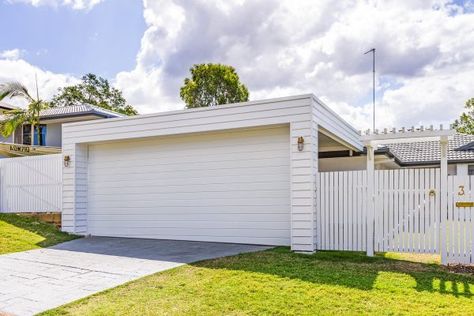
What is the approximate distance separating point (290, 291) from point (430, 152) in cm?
1647

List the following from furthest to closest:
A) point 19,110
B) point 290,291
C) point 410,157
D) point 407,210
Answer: point 19,110, point 410,157, point 407,210, point 290,291

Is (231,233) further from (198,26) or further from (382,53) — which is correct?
(382,53)

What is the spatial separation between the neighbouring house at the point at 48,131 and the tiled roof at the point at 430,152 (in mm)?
14598

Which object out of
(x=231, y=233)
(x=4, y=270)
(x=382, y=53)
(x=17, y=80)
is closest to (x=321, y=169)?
(x=382, y=53)

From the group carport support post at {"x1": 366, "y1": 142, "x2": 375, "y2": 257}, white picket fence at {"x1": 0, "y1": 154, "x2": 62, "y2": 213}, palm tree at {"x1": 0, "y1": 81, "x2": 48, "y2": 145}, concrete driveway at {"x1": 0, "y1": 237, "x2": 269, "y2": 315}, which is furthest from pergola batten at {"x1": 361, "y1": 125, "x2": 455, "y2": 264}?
palm tree at {"x1": 0, "y1": 81, "x2": 48, "y2": 145}

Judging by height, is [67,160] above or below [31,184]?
above

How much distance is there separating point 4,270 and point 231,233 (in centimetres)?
454

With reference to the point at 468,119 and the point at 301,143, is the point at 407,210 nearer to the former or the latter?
the point at 301,143

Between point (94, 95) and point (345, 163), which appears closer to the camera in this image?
point (345, 163)

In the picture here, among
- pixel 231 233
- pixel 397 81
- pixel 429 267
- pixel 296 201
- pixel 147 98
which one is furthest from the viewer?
pixel 147 98

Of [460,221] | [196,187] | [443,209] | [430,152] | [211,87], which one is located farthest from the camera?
[211,87]

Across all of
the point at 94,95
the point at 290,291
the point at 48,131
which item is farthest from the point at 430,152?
the point at 94,95

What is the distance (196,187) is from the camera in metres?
9.71

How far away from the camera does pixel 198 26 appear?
1295 cm
